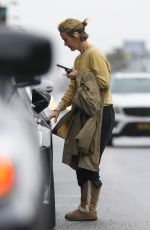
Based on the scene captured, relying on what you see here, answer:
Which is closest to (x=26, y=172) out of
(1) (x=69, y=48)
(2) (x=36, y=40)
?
(2) (x=36, y=40)

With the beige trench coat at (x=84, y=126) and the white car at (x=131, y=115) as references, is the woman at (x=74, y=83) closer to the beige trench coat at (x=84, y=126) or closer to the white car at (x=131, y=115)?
the beige trench coat at (x=84, y=126)

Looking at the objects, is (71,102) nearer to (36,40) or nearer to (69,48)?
(69,48)

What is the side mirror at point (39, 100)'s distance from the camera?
785cm

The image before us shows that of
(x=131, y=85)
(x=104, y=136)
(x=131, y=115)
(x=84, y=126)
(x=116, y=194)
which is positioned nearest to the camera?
(x=84, y=126)

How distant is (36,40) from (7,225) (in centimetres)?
69

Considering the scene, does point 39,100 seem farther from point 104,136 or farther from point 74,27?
point 104,136

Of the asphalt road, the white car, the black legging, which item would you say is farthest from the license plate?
the black legging

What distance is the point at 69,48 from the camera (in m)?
8.78

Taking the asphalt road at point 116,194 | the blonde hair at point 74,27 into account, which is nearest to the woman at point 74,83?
the blonde hair at point 74,27

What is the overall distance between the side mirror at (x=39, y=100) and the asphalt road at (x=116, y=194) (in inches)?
47.3

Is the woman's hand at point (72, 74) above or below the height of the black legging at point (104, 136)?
above

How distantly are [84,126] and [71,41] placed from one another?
0.71m

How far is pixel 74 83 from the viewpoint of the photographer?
29.5 ft

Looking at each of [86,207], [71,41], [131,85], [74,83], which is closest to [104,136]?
[74,83]
